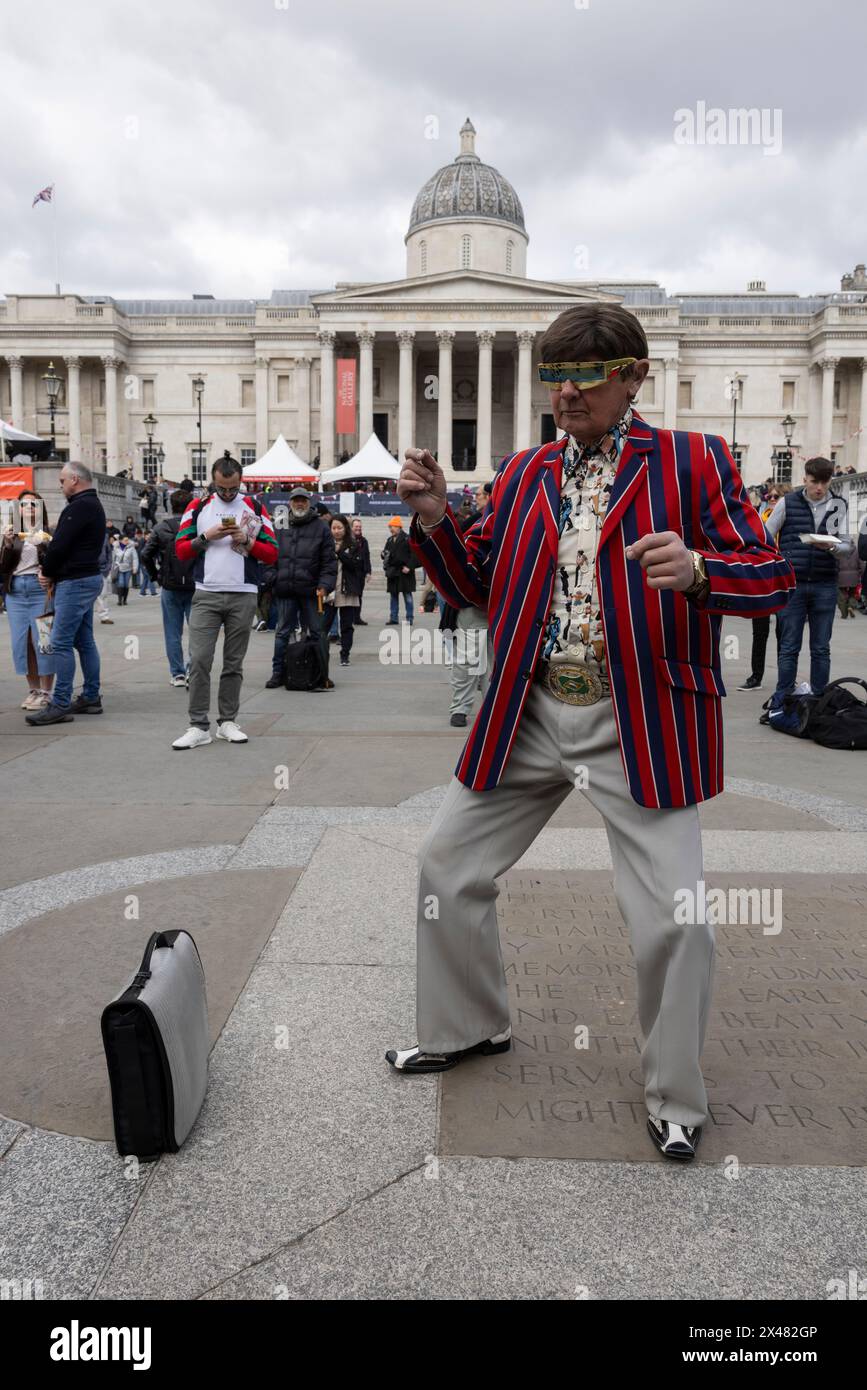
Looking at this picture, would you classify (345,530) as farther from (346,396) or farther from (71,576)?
(346,396)

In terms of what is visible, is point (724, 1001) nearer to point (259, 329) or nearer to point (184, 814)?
point (184, 814)

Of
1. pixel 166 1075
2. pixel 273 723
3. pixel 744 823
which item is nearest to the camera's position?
pixel 166 1075

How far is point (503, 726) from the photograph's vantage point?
284 cm

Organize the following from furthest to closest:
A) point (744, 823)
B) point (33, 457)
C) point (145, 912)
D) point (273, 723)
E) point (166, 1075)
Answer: point (33, 457), point (273, 723), point (744, 823), point (145, 912), point (166, 1075)

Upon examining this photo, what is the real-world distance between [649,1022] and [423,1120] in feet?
2.09

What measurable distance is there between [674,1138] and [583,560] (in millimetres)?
1437

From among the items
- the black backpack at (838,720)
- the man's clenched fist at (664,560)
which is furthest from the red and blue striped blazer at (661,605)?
the black backpack at (838,720)

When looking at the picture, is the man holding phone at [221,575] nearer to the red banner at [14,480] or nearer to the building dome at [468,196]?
the red banner at [14,480]

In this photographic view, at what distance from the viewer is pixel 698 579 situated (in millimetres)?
2514

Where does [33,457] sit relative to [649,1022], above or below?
above

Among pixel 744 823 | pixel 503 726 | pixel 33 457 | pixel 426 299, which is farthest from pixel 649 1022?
pixel 426 299

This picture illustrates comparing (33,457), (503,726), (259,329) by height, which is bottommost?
(503,726)

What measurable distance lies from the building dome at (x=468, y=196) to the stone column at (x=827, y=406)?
23.5 m

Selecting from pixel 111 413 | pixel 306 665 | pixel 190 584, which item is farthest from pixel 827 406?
pixel 190 584
